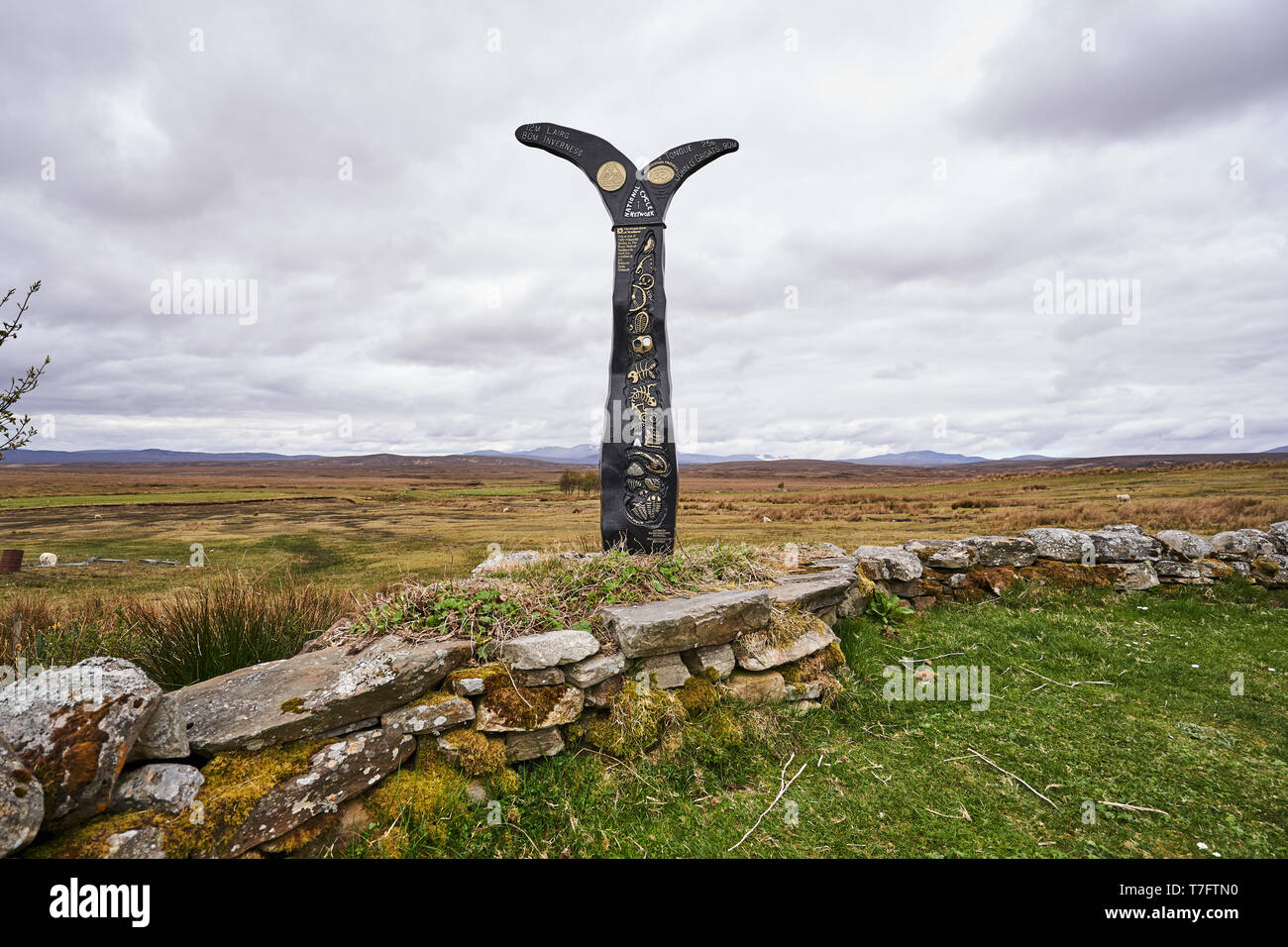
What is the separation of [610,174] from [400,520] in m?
7.67

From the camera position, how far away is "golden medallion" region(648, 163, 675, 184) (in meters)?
7.07

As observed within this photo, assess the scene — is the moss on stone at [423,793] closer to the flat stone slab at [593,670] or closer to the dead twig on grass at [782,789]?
the flat stone slab at [593,670]

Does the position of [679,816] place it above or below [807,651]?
below

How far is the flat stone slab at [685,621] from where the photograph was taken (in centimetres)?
420

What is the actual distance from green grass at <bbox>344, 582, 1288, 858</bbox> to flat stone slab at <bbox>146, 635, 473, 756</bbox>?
0.70m

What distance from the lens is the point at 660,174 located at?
709 cm

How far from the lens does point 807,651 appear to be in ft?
16.7

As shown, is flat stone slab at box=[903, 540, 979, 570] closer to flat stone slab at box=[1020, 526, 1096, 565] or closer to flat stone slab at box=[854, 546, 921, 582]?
flat stone slab at box=[854, 546, 921, 582]

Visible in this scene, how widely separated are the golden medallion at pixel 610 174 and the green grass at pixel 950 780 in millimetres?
6245

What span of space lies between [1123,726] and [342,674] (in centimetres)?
619

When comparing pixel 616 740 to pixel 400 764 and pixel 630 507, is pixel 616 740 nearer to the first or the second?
pixel 400 764

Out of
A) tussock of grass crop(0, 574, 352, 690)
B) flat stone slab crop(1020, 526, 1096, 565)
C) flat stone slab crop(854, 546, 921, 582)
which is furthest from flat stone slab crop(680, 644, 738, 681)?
flat stone slab crop(1020, 526, 1096, 565)
